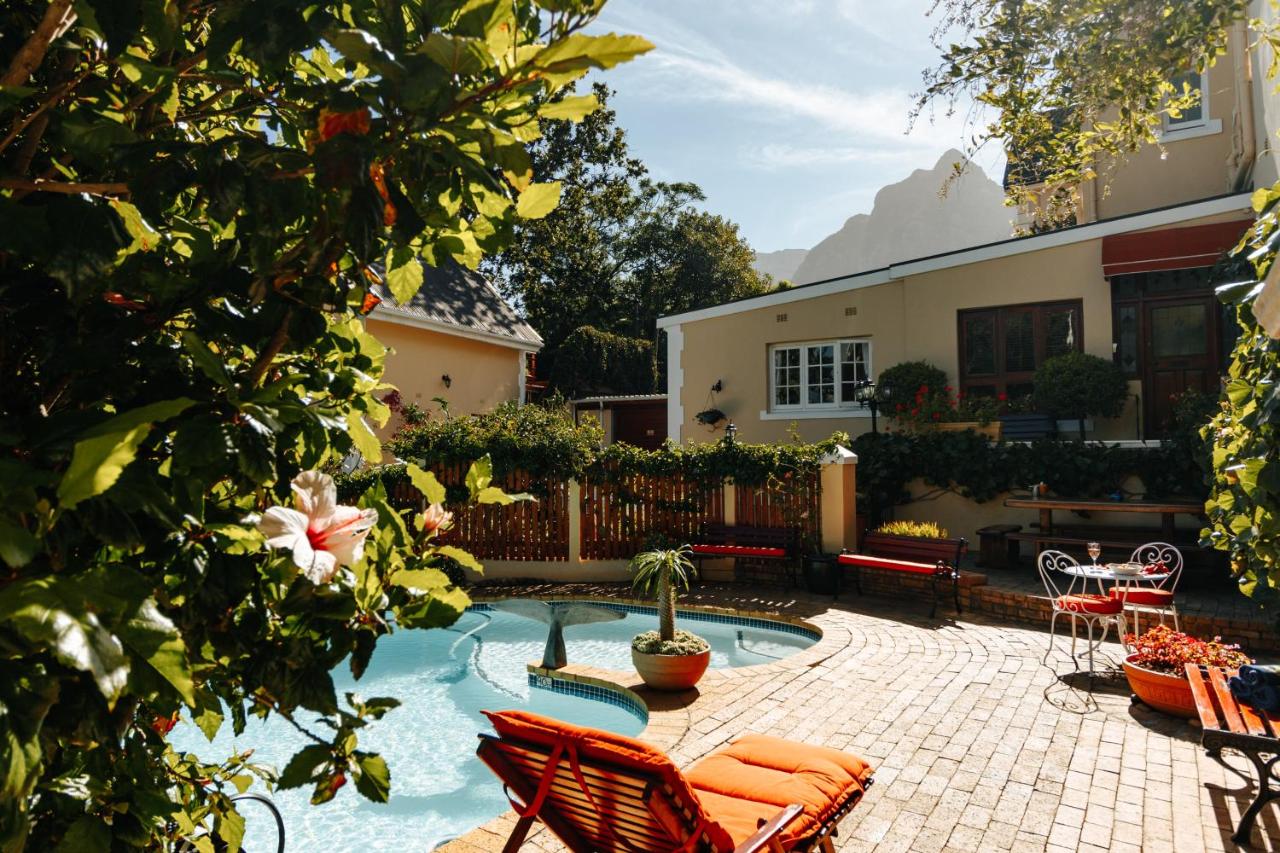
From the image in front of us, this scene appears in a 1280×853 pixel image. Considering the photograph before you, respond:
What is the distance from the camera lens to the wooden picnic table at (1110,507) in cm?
952

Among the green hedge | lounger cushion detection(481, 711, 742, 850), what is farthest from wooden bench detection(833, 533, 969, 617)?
lounger cushion detection(481, 711, 742, 850)

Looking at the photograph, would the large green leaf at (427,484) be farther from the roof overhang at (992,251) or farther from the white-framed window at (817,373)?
the white-framed window at (817,373)

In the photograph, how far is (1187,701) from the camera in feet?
17.4

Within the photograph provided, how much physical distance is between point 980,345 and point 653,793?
12240 mm

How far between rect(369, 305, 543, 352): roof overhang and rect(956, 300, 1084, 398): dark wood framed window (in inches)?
422

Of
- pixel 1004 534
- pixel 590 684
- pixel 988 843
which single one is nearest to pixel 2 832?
pixel 988 843

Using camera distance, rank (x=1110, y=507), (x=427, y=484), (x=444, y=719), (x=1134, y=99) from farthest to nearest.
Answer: (x=1110, y=507)
(x=444, y=719)
(x=1134, y=99)
(x=427, y=484)

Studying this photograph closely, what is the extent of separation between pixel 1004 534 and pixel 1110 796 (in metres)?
7.10

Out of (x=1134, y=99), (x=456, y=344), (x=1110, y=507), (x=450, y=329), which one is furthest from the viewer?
(x=456, y=344)

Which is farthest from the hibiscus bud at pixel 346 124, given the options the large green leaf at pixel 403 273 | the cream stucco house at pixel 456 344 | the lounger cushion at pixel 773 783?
the cream stucco house at pixel 456 344

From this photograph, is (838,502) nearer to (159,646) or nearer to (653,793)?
(653,793)

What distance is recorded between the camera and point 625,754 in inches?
107

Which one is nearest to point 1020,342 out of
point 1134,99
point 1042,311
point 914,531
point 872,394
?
point 1042,311

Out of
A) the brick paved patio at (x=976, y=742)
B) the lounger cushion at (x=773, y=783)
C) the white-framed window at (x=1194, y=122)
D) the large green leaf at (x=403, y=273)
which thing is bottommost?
the brick paved patio at (x=976, y=742)
